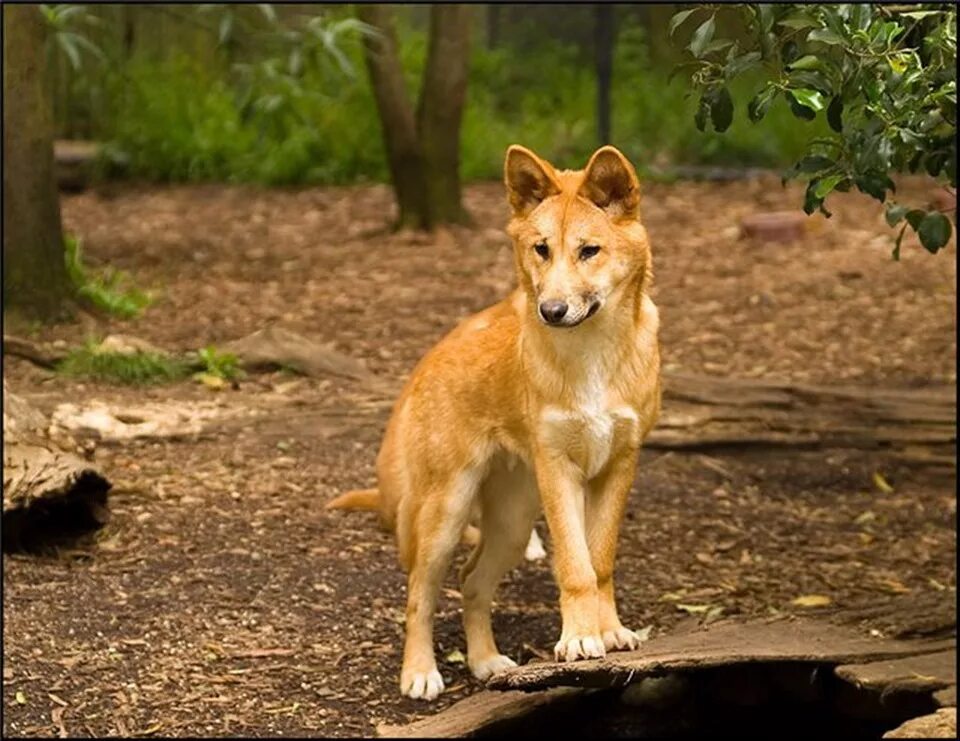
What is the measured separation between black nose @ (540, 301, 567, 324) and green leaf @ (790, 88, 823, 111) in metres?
0.82

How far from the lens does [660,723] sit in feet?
16.8

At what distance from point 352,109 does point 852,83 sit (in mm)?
9649

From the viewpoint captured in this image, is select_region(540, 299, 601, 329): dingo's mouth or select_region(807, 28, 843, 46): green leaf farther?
select_region(540, 299, 601, 329): dingo's mouth

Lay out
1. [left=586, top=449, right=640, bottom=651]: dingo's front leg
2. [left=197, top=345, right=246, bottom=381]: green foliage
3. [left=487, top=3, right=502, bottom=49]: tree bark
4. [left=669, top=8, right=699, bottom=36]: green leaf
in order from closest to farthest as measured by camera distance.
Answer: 1. [left=669, top=8, right=699, bottom=36]: green leaf
2. [left=586, top=449, right=640, bottom=651]: dingo's front leg
3. [left=197, top=345, right=246, bottom=381]: green foliage
4. [left=487, top=3, right=502, bottom=49]: tree bark


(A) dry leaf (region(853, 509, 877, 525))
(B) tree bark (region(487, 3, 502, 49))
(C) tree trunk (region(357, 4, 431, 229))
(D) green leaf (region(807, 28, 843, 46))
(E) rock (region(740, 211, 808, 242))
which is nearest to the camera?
(D) green leaf (region(807, 28, 843, 46))

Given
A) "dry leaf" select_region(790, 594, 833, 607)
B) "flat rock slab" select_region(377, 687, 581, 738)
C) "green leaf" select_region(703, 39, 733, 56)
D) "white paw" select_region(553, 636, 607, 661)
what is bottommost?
"dry leaf" select_region(790, 594, 833, 607)

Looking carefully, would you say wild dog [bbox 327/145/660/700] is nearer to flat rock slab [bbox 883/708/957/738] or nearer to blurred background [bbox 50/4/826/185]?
flat rock slab [bbox 883/708/957/738]

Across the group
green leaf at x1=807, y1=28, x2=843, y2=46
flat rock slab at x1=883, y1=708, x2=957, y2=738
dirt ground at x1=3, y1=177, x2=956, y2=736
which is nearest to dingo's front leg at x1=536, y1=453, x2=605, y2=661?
dirt ground at x1=3, y1=177, x2=956, y2=736

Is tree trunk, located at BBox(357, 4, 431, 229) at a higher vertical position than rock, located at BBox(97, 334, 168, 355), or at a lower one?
higher

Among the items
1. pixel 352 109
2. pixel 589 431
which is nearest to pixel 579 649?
pixel 589 431

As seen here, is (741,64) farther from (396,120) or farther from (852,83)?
(396,120)

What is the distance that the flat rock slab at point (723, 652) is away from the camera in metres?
4.25

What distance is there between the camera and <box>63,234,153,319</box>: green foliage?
28.0ft

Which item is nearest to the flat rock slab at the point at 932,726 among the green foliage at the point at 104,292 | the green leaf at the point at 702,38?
the green leaf at the point at 702,38
